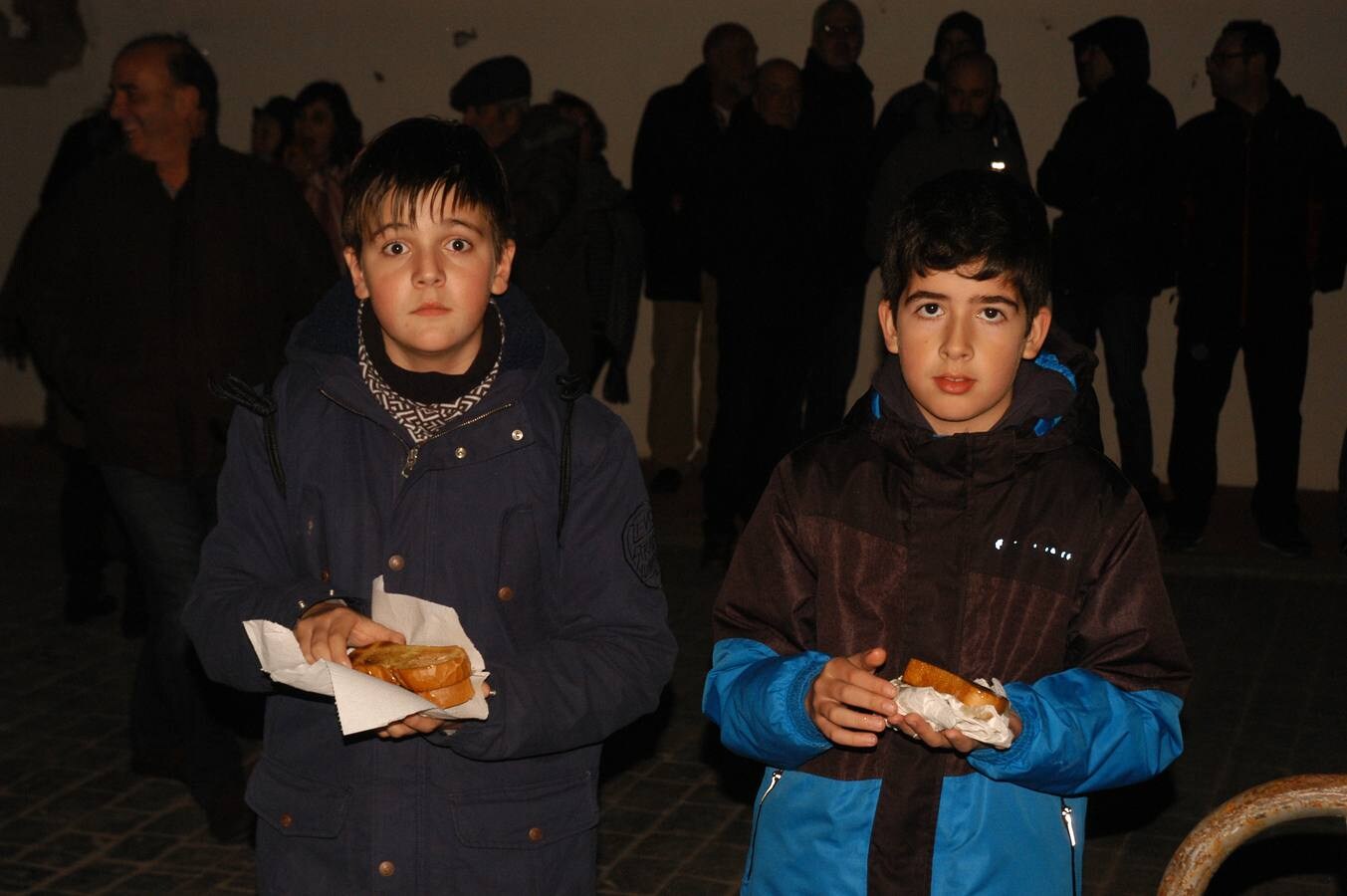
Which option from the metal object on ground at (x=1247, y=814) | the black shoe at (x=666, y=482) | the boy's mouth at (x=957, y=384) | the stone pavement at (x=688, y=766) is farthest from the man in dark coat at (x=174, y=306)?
the black shoe at (x=666, y=482)

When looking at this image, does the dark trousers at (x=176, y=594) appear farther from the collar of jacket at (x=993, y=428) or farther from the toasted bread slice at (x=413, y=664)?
the collar of jacket at (x=993, y=428)

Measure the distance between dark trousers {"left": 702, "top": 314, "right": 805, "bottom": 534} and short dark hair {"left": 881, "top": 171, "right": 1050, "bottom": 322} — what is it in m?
5.86

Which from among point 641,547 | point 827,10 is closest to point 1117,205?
point 827,10

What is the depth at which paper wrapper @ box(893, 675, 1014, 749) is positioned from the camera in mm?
2703

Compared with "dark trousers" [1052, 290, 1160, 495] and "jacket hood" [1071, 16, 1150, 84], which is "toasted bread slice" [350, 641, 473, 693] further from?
"jacket hood" [1071, 16, 1150, 84]

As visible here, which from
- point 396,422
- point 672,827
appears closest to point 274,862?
point 396,422

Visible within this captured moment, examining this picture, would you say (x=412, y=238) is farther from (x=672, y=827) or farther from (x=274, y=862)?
(x=672, y=827)

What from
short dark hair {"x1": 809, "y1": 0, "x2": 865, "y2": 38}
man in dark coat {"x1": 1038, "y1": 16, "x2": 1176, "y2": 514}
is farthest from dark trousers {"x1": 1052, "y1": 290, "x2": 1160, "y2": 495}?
short dark hair {"x1": 809, "y1": 0, "x2": 865, "y2": 38}

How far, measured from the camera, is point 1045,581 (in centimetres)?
298

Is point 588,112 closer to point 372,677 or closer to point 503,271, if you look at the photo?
point 503,271

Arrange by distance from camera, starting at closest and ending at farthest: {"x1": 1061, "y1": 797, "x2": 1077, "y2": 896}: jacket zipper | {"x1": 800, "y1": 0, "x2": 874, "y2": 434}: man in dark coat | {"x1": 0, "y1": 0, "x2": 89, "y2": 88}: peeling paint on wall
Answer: {"x1": 1061, "y1": 797, "x2": 1077, "y2": 896}: jacket zipper
{"x1": 800, "y1": 0, "x2": 874, "y2": 434}: man in dark coat
{"x1": 0, "y1": 0, "x2": 89, "y2": 88}: peeling paint on wall

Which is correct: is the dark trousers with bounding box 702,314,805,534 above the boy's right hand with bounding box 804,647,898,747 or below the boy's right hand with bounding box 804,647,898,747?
below

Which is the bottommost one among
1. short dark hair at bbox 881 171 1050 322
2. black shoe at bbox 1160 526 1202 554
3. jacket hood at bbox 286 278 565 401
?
black shoe at bbox 1160 526 1202 554

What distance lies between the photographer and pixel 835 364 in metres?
10.5
